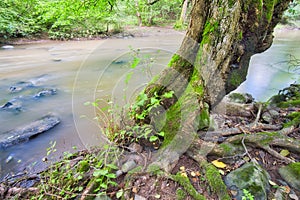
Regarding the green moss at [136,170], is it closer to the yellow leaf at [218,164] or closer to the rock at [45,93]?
the yellow leaf at [218,164]

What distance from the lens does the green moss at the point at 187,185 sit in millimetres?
1667

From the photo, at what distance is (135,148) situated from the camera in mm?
2254

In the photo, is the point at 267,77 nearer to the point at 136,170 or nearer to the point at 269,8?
the point at 269,8

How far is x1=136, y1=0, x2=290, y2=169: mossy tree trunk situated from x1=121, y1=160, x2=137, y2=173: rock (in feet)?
0.87

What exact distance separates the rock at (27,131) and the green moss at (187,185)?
300cm

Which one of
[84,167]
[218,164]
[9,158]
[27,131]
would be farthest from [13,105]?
[218,164]

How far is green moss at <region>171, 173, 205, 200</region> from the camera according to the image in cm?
167

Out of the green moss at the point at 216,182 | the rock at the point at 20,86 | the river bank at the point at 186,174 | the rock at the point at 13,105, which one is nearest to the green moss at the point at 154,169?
the river bank at the point at 186,174

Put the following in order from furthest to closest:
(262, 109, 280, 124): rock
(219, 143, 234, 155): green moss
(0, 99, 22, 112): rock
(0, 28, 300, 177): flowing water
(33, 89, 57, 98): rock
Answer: (33, 89, 57, 98): rock < (0, 99, 22, 112): rock < (0, 28, 300, 177): flowing water < (262, 109, 280, 124): rock < (219, 143, 234, 155): green moss


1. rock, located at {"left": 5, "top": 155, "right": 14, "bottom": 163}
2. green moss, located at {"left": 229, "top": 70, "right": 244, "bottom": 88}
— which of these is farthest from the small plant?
rock, located at {"left": 5, "top": 155, "right": 14, "bottom": 163}

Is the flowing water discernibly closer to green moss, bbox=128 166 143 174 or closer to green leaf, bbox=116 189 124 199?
green moss, bbox=128 166 143 174

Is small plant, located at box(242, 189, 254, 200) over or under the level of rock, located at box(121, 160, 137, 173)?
over

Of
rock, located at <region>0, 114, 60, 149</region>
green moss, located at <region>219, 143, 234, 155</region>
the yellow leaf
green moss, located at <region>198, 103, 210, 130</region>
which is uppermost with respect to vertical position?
green moss, located at <region>198, 103, 210, 130</region>

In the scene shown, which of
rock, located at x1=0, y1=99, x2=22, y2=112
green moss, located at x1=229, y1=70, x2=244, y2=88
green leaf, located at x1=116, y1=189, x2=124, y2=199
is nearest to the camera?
green leaf, located at x1=116, y1=189, x2=124, y2=199
